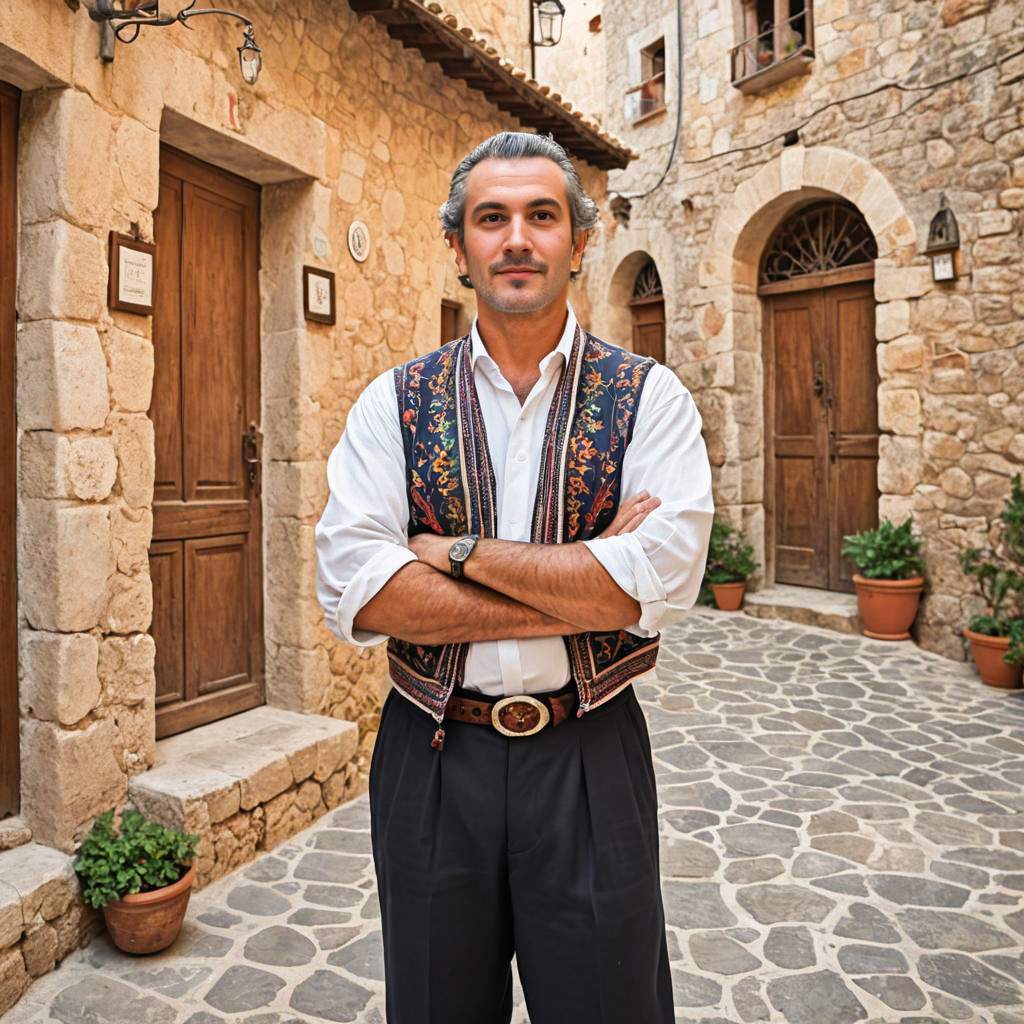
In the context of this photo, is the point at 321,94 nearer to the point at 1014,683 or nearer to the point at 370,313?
the point at 370,313

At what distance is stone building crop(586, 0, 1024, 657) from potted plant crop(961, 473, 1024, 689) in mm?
261

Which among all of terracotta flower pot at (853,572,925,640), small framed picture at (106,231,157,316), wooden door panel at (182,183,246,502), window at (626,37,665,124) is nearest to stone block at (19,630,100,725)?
wooden door panel at (182,183,246,502)

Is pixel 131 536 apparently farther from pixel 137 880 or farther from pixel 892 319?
pixel 892 319

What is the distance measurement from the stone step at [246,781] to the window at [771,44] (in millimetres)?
6819

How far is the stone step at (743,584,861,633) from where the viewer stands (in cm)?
707

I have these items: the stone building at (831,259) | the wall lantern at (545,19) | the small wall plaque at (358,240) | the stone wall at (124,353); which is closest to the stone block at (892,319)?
the stone building at (831,259)

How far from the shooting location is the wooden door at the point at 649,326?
9352 mm

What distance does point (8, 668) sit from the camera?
279 centimetres

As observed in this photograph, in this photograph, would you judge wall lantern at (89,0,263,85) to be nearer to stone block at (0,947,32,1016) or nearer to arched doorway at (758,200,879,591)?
stone block at (0,947,32,1016)

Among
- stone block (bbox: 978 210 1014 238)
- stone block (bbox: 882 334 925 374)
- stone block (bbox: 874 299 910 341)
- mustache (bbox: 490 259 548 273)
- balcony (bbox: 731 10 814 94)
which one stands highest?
balcony (bbox: 731 10 814 94)

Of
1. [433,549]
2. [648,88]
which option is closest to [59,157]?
[433,549]

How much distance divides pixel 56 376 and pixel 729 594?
20.9ft

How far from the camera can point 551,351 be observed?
4.91ft

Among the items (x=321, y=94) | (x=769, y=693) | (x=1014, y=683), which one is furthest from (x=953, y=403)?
(x=321, y=94)
